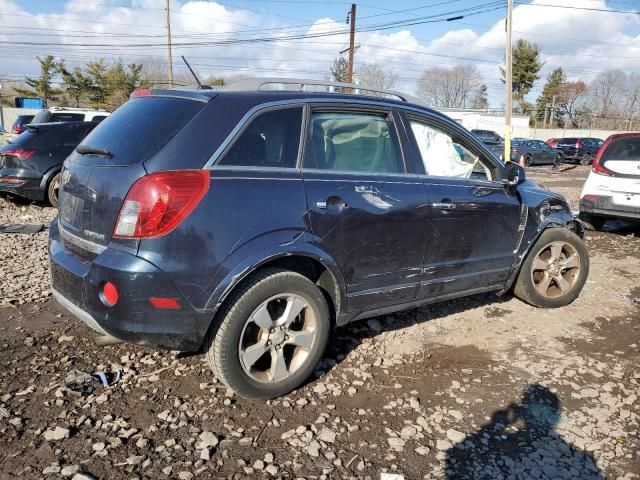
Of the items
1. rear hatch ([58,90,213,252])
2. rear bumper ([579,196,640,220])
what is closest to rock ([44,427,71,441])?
rear hatch ([58,90,213,252])

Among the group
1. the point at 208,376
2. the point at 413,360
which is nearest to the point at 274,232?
the point at 208,376

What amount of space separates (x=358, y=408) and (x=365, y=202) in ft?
4.14

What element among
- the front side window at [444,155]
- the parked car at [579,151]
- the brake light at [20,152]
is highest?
the parked car at [579,151]

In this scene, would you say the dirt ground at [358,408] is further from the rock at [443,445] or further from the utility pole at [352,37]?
the utility pole at [352,37]

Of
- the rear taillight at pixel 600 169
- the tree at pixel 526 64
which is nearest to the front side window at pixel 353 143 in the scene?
the rear taillight at pixel 600 169

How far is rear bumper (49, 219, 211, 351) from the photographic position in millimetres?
2549

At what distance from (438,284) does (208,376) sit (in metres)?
1.79

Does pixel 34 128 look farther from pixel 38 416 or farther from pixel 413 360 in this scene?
pixel 413 360

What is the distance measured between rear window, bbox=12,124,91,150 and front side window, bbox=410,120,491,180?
7.33 metres

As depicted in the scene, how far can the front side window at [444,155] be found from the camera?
369 centimetres

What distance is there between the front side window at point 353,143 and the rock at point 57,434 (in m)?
1.95

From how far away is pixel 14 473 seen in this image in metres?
2.32

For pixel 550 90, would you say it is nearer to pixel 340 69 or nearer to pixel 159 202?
pixel 340 69

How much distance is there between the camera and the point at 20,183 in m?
8.50
